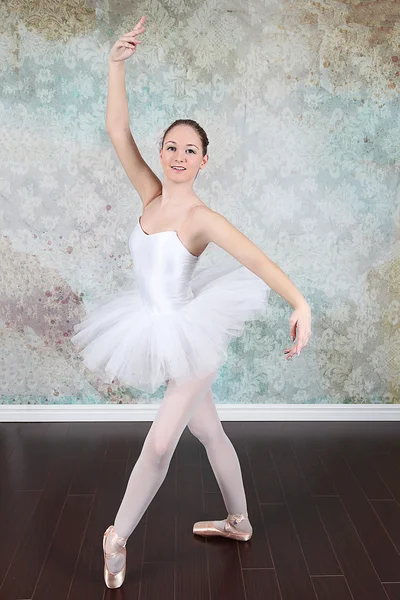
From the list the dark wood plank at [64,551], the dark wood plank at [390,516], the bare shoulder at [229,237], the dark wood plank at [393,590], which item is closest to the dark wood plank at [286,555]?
the dark wood plank at [393,590]

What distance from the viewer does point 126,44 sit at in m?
1.85

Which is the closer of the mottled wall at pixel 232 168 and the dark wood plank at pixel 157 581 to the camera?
the dark wood plank at pixel 157 581

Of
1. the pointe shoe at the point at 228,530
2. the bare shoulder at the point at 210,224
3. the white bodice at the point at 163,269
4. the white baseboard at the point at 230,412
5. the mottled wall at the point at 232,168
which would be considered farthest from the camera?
the white baseboard at the point at 230,412

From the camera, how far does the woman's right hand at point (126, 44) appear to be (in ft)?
6.02

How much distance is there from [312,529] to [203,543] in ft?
1.46

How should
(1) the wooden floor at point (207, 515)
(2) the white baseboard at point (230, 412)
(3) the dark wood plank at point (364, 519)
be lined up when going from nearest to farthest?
(1) the wooden floor at point (207, 515), (3) the dark wood plank at point (364, 519), (2) the white baseboard at point (230, 412)

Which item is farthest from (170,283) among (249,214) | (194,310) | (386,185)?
(386,185)

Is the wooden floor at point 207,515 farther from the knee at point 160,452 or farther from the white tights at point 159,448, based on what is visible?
the knee at point 160,452

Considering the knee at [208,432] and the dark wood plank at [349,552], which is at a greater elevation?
the knee at [208,432]

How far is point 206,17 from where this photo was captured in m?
2.87

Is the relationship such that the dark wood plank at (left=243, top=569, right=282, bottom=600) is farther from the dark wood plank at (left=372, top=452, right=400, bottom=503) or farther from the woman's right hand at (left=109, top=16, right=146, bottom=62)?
the woman's right hand at (left=109, top=16, right=146, bottom=62)

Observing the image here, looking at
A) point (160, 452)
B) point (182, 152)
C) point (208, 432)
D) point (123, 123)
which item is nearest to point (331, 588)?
point (208, 432)

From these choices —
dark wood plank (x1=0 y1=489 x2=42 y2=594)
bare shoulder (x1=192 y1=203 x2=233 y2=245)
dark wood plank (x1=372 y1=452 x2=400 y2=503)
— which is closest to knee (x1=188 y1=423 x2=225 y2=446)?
bare shoulder (x1=192 y1=203 x2=233 y2=245)

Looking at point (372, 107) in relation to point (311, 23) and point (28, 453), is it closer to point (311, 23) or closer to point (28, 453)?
point (311, 23)
